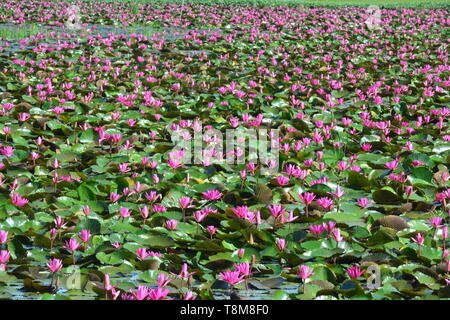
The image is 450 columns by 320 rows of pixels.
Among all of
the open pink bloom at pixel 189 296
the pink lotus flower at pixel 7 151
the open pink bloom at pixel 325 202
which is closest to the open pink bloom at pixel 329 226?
the open pink bloom at pixel 325 202

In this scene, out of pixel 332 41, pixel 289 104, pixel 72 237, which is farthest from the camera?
pixel 332 41

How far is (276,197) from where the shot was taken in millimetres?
4672

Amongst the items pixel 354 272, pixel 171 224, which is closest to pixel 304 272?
pixel 354 272

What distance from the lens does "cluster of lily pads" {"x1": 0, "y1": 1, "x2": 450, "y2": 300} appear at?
3.42 m

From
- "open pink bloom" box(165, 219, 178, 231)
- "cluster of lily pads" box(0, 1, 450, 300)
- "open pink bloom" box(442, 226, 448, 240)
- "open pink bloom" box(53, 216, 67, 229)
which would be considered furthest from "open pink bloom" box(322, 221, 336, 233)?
"open pink bloom" box(53, 216, 67, 229)

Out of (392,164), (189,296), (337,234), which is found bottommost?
(189,296)

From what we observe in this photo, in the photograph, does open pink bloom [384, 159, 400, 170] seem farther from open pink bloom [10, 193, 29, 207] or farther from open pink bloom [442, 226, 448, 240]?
open pink bloom [10, 193, 29, 207]

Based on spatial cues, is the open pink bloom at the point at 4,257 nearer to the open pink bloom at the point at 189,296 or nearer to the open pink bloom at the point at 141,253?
the open pink bloom at the point at 141,253

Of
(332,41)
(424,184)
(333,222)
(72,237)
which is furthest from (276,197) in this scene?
(332,41)

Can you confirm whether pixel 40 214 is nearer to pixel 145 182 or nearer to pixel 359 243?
pixel 145 182

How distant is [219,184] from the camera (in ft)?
15.5

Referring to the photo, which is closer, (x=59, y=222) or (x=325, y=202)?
(x=59, y=222)

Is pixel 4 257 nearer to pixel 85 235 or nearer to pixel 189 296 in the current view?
pixel 85 235
